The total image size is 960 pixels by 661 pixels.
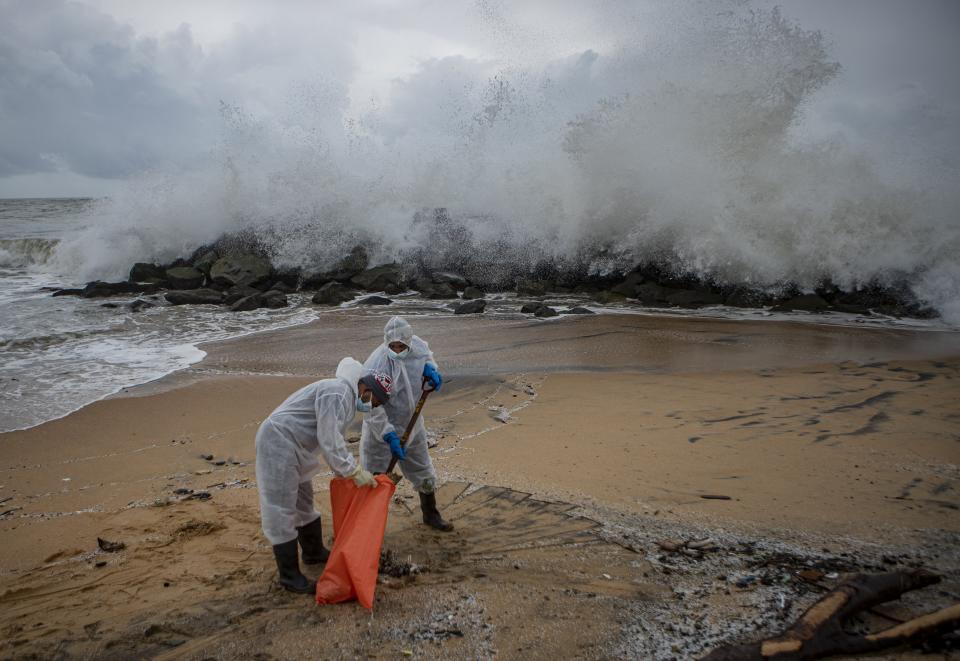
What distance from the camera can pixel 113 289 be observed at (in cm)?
1564

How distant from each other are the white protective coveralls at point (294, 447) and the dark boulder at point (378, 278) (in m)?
12.7

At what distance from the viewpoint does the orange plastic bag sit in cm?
317

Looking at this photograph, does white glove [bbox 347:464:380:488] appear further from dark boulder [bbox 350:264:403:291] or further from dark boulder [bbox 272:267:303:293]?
dark boulder [bbox 272:267:303:293]

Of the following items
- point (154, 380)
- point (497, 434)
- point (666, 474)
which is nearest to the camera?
point (666, 474)

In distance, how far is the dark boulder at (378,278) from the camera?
16092 mm

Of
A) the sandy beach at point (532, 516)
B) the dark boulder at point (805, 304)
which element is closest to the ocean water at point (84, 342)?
the sandy beach at point (532, 516)

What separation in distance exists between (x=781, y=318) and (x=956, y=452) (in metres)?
7.48

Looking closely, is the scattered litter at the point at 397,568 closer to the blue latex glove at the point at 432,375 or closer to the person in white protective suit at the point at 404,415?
the person in white protective suit at the point at 404,415

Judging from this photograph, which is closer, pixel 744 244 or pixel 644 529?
pixel 644 529

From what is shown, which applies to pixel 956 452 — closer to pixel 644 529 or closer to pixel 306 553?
pixel 644 529

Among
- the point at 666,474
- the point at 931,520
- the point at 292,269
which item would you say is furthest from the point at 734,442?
the point at 292,269

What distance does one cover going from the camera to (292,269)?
55.7 feet

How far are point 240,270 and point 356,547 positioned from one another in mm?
14775

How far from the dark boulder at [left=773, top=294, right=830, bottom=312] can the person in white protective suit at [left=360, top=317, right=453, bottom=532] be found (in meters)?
10.9
